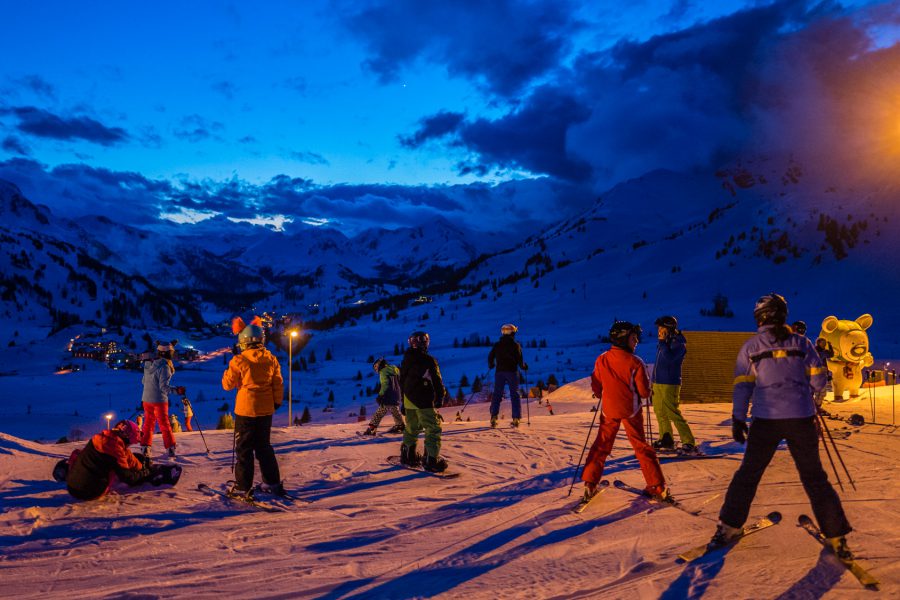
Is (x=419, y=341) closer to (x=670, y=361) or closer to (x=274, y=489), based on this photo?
(x=274, y=489)

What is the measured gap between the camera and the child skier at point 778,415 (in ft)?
14.4

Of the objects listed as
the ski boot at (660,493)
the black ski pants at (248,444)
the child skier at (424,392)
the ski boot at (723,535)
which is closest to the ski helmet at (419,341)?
the child skier at (424,392)

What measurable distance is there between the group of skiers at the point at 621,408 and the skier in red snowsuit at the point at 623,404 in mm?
11

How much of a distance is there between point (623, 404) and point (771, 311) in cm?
183

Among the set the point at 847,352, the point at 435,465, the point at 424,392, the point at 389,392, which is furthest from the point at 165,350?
the point at 847,352

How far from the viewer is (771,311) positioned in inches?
180

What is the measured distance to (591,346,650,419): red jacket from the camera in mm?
5875

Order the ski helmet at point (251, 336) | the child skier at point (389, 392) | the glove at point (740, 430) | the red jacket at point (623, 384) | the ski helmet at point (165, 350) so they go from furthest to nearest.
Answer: the child skier at point (389, 392) → the ski helmet at point (165, 350) → the ski helmet at point (251, 336) → the red jacket at point (623, 384) → the glove at point (740, 430)

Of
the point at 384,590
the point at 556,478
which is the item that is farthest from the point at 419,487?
the point at 384,590

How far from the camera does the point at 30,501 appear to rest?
6.34 m

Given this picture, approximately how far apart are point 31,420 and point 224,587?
30.2 meters

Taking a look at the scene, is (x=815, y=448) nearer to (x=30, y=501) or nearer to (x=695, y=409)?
(x=30, y=501)

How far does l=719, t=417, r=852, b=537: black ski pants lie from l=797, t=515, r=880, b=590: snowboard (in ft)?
0.77

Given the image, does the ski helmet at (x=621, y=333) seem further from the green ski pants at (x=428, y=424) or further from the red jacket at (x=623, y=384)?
the green ski pants at (x=428, y=424)
